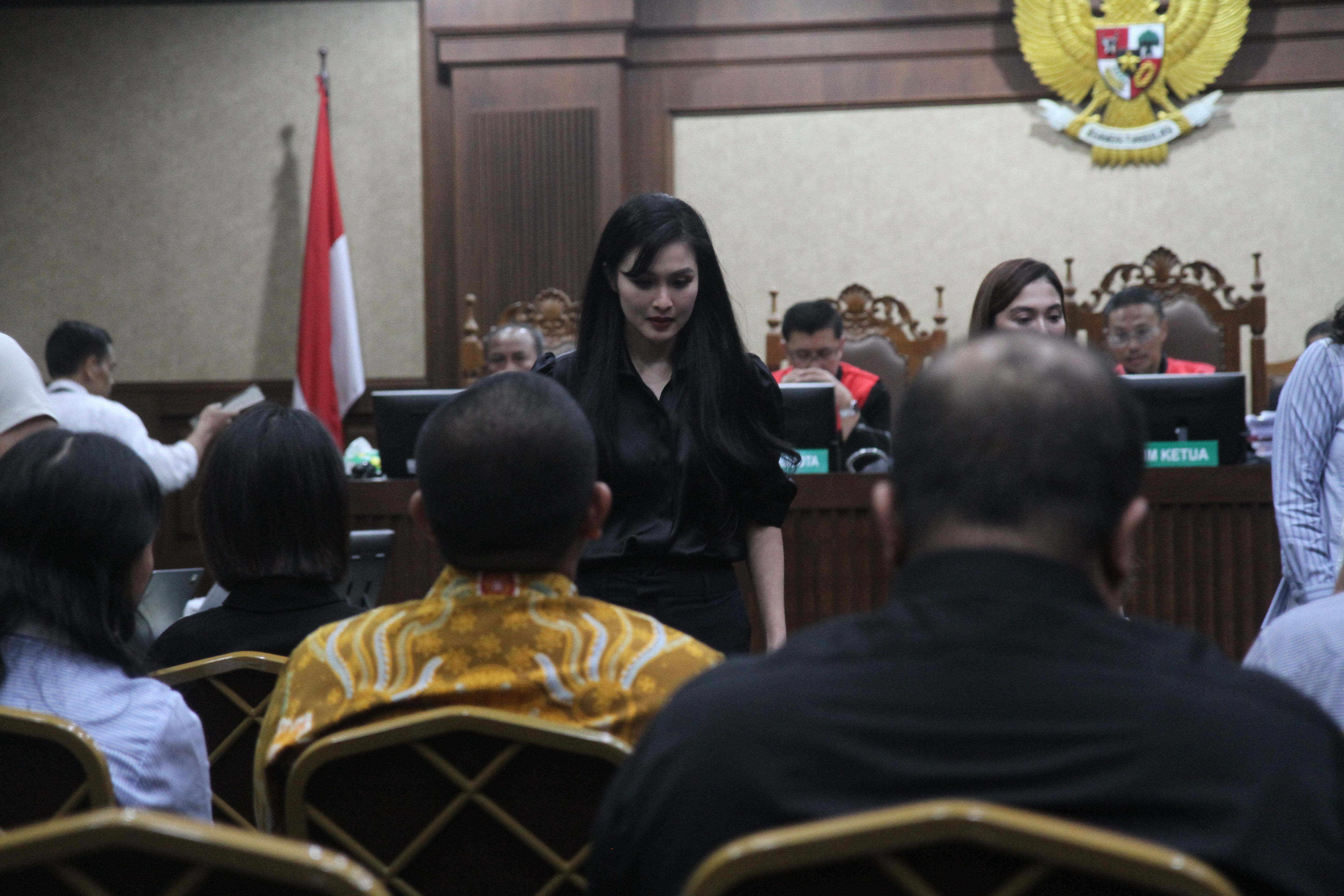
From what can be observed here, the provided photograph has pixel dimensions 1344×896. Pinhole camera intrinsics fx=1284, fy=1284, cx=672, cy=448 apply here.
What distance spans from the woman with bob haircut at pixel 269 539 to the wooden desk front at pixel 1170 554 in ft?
5.73

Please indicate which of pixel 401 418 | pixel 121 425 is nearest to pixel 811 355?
pixel 401 418

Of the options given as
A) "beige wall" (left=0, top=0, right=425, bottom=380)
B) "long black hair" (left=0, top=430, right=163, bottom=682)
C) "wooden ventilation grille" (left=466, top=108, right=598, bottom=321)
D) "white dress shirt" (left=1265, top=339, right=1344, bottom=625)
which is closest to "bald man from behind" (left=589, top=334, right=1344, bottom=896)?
"long black hair" (left=0, top=430, right=163, bottom=682)

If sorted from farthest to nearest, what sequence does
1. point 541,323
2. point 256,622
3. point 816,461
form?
point 541,323 < point 816,461 < point 256,622

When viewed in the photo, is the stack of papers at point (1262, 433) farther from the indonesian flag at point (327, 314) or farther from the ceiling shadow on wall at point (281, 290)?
the ceiling shadow on wall at point (281, 290)

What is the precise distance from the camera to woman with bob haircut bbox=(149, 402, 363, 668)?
1645mm

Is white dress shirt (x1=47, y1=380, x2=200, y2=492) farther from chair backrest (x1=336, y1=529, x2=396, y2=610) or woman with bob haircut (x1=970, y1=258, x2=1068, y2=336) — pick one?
woman with bob haircut (x1=970, y1=258, x2=1068, y2=336)

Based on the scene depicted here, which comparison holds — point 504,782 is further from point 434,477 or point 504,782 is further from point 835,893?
point 835,893

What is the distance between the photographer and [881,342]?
17.5 feet

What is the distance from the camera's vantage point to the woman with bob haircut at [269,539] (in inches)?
64.7

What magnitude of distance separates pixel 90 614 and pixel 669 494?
90 centimetres

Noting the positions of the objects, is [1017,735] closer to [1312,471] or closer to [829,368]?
[1312,471]

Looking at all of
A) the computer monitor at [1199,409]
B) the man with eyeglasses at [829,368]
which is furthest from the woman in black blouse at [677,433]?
the man with eyeglasses at [829,368]

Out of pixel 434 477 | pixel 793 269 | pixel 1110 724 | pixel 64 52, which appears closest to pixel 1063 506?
pixel 1110 724

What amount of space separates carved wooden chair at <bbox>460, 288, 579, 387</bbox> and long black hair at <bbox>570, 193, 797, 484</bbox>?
3.06 metres
